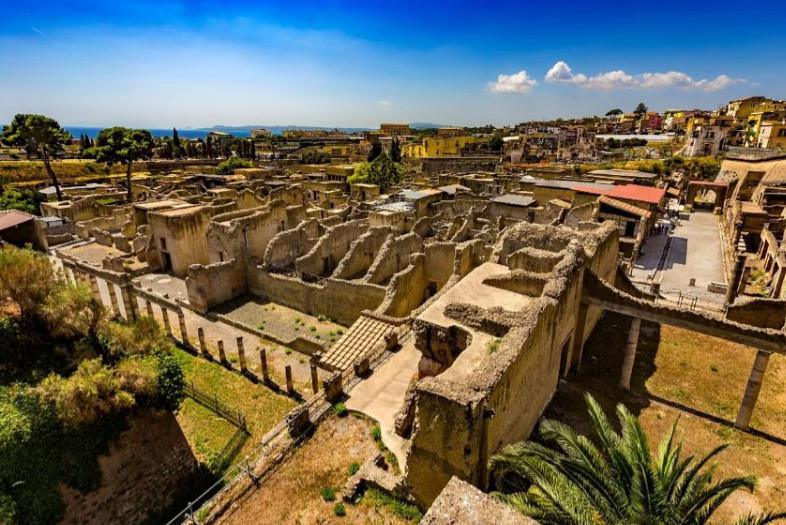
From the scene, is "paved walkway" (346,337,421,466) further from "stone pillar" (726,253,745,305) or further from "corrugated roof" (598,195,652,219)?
"corrugated roof" (598,195,652,219)

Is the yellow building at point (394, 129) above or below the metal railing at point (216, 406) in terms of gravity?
above

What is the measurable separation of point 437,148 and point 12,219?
91740 millimetres

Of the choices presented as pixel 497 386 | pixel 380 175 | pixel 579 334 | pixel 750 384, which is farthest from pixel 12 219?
pixel 750 384

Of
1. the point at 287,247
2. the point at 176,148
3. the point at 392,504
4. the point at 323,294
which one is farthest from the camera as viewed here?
the point at 176,148

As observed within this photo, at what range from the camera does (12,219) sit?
113ft

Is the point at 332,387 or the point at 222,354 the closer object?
the point at 332,387

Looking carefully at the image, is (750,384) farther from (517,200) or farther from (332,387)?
(517,200)

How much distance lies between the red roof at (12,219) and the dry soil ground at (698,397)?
42.5 m

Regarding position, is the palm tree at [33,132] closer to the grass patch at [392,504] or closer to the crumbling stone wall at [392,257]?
the crumbling stone wall at [392,257]

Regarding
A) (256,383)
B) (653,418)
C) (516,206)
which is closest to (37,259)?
(256,383)

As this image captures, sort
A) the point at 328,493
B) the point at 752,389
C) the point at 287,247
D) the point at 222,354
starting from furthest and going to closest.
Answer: the point at 287,247 < the point at 222,354 < the point at 752,389 < the point at 328,493

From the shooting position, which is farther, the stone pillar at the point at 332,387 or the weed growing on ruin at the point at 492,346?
the stone pillar at the point at 332,387

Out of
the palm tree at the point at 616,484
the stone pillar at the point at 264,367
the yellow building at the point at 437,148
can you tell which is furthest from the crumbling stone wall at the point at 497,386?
the yellow building at the point at 437,148

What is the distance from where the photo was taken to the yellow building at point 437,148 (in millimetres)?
109125
